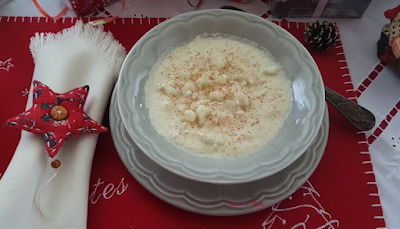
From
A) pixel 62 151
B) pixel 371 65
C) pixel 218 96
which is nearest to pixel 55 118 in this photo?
pixel 62 151

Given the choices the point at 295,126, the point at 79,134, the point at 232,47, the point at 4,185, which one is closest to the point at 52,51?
the point at 79,134

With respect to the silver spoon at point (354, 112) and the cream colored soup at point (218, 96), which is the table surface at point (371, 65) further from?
the cream colored soup at point (218, 96)

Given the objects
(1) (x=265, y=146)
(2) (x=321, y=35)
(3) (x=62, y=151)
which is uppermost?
(2) (x=321, y=35)

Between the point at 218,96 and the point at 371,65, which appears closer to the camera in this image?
the point at 218,96

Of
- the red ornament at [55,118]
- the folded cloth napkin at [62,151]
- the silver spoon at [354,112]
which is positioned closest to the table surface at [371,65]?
the silver spoon at [354,112]

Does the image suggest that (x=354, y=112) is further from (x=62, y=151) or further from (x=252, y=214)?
(x=62, y=151)

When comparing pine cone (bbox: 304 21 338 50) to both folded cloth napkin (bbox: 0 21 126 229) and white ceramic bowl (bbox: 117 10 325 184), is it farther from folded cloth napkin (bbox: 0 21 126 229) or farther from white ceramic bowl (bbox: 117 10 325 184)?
folded cloth napkin (bbox: 0 21 126 229)
